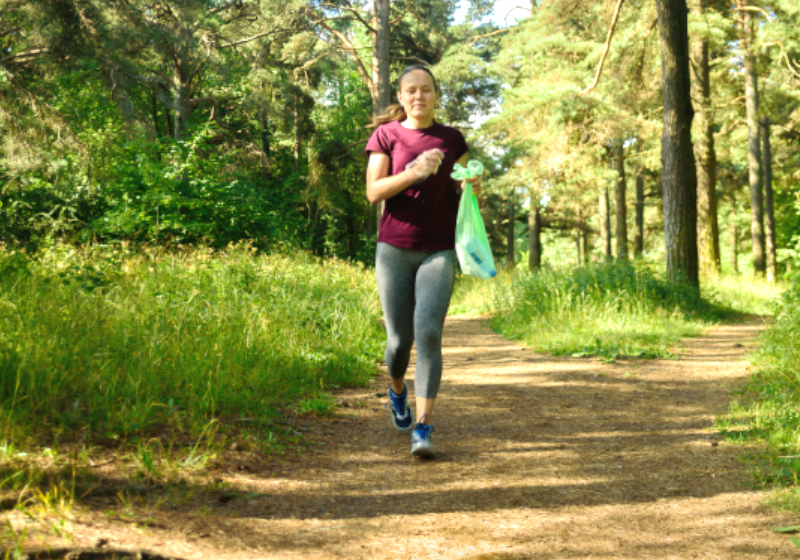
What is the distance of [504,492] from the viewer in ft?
11.1

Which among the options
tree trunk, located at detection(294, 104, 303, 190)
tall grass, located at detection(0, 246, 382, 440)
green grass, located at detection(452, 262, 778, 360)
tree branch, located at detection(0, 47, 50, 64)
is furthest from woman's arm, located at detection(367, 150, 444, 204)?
tree trunk, located at detection(294, 104, 303, 190)

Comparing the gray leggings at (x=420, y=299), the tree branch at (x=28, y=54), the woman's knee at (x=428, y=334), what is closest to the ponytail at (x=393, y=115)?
the gray leggings at (x=420, y=299)

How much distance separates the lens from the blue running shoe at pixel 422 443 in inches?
152

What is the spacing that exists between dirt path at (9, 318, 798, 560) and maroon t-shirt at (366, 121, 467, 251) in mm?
1341

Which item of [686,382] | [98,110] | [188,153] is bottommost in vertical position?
[686,382]

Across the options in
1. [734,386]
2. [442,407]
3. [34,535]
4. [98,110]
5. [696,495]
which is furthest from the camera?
[98,110]

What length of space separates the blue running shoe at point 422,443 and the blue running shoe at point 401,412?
1.56ft

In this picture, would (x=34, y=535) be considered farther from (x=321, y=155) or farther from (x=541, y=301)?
(x=321, y=155)

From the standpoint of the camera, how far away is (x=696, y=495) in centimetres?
329

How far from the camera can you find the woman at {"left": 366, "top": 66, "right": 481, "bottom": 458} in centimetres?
384

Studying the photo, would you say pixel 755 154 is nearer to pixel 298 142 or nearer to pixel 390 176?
pixel 298 142

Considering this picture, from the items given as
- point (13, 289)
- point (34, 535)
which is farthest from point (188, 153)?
point (34, 535)

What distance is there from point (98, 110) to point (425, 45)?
1354 cm

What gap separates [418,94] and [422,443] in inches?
82.0
